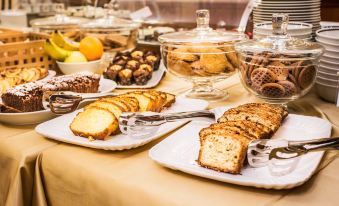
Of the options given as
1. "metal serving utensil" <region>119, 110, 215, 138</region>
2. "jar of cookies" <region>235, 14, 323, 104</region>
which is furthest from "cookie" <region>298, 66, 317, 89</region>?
"metal serving utensil" <region>119, 110, 215, 138</region>

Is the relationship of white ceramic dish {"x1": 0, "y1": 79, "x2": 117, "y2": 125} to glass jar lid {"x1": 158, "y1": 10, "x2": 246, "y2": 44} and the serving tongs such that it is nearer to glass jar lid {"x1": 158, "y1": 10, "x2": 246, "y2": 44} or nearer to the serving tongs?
the serving tongs

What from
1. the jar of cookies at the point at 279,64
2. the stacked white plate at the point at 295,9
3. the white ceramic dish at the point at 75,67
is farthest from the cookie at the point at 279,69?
the white ceramic dish at the point at 75,67

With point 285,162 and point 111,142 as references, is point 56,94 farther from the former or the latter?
point 285,162

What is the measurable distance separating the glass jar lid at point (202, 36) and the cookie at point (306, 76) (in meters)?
0.26

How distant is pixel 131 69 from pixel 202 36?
0.92 feet

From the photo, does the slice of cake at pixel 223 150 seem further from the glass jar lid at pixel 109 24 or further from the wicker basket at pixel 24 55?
the glass jar lid at pixel 109 24

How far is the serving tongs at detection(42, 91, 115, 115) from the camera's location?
994mm

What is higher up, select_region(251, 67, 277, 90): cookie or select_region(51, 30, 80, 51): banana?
select_region(51, 30, 80, 51): banana

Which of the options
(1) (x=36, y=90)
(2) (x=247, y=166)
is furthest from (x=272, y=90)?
(1) (x=36, y=90)

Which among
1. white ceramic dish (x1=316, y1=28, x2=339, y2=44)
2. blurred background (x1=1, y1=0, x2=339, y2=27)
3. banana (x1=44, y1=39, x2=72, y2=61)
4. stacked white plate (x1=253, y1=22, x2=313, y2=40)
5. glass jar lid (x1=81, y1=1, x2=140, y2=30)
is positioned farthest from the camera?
blurred background (x1=1, y1=0, x2=339, y2=27)

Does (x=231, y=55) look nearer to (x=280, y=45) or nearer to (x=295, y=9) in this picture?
(x=280, y=45)

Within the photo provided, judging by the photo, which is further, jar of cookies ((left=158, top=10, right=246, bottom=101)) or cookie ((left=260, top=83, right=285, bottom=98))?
jar of cookies ((left=158, top=10, right=246, bottom=101))

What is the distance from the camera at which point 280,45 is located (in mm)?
991

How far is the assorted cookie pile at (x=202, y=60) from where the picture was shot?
1143 millimetres
